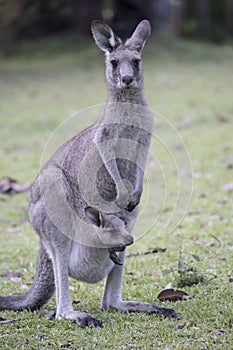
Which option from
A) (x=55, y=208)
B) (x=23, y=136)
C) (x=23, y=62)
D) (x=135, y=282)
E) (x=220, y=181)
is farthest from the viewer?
(x=23, y=62)

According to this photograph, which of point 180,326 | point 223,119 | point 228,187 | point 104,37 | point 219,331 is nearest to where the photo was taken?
point 219,331

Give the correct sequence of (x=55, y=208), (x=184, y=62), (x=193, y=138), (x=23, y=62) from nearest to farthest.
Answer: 1. (x=55, y=208)
2. (x=193, y=138)
3. (x=184, y=62)
4. (x=23, y=62)

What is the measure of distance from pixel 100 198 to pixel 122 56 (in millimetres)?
777

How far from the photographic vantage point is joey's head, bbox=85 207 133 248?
11.7 feet

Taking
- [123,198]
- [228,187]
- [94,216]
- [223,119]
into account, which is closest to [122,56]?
[123,198]

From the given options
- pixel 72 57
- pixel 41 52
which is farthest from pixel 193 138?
pixel 41 52

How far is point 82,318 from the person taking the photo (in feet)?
11.6

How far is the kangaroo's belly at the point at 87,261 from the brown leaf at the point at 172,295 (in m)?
0.42

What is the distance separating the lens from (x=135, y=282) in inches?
178

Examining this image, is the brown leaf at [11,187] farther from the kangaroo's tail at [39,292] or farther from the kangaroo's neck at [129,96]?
A: the kangaroo's neck at [129,96]

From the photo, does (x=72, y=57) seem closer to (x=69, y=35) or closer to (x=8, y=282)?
(x=69, y=35)

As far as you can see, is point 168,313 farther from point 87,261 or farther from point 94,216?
point 94,216

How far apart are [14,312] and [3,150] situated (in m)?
5.76

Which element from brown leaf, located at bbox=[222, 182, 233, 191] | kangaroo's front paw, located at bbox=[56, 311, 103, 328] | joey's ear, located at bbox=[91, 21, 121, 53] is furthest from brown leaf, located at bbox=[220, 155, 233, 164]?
kangaroo's front paw, located at bbox=[56, 311, 103, 328]
